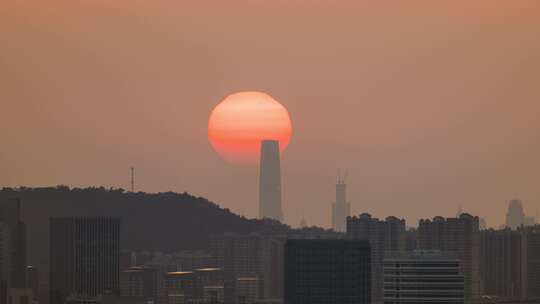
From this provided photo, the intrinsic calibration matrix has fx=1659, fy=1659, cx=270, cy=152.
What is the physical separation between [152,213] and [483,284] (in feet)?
136

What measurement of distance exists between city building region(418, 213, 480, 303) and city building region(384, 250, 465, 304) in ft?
95.4

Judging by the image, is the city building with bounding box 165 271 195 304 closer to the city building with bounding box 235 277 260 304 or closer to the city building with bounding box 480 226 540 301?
the city building with bounding box 235 277 260 304

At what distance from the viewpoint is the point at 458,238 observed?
113500 millimetres

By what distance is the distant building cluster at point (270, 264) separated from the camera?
2931 inches

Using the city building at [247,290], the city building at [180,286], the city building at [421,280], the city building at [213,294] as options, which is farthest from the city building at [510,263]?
the city building at [421,280]

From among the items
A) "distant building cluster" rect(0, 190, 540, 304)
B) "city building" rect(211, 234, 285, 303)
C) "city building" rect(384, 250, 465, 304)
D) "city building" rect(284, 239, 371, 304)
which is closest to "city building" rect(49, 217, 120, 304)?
"distant building cluster" rect(0, 190, 540, 304)

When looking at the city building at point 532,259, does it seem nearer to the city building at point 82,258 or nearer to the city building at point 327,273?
the city building at point 82,258

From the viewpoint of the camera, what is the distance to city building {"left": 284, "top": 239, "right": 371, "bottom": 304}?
70.8 m

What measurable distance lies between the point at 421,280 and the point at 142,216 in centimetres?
7051

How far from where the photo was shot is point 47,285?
102562mm

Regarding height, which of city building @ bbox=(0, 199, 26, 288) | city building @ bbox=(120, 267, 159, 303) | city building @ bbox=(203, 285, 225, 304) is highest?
city building @ bbox=(0, 199, 26, 288)

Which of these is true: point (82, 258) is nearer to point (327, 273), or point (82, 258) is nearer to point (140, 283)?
point (140, 283)

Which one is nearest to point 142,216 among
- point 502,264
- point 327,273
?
point 502,264

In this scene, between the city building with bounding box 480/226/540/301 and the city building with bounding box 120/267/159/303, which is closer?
the city building with bounding box 120/267/159/303
